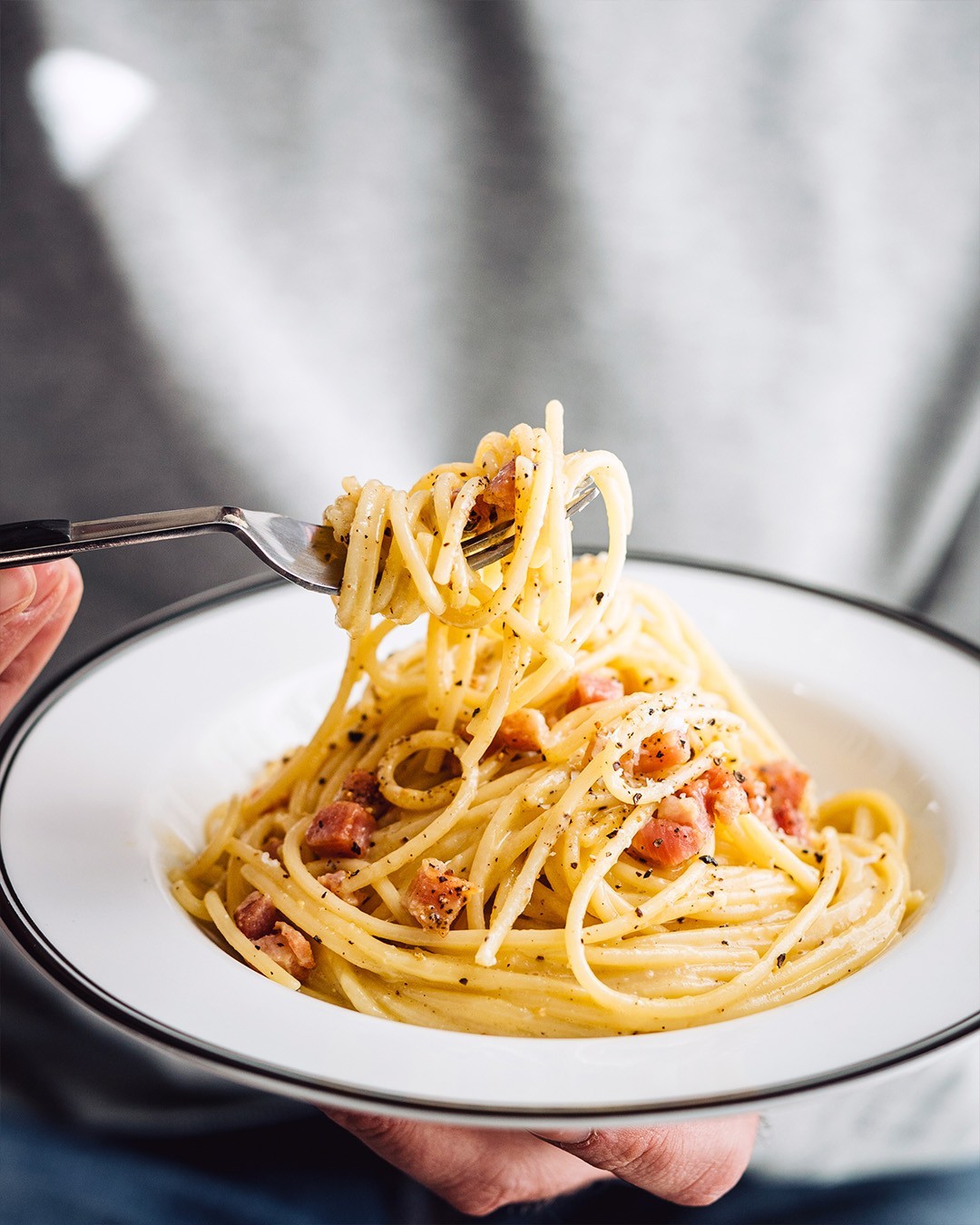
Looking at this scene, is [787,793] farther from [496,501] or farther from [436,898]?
[496,501]

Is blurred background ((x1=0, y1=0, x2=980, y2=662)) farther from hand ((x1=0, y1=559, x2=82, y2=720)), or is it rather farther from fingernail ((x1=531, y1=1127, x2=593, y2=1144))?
fingernail ((x1=531, y1=1127, x2=593, y2=1144))

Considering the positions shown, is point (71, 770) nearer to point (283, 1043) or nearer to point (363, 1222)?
point (283, 1043)

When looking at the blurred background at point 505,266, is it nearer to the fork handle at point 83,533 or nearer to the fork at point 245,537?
the fork at point 245,537

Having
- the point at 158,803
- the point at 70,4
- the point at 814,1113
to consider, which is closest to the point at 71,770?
the point at 158,803

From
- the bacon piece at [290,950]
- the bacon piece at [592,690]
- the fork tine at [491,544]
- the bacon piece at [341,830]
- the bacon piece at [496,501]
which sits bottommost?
the bacon piece at [290,950]

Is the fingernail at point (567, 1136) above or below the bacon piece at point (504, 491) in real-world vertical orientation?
below

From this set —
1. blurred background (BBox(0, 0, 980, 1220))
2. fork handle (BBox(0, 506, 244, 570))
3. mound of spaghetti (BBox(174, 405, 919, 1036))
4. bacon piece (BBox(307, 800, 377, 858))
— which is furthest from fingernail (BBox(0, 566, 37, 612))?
blurred background (BBox(0, 0, 980, 1220))

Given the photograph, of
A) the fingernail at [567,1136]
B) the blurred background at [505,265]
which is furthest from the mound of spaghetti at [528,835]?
the blurred background at [505,265]
